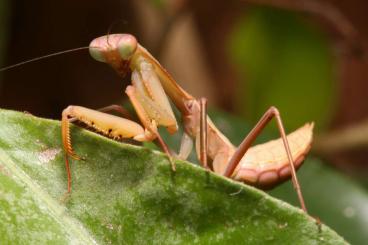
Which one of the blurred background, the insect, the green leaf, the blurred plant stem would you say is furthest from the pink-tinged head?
the blurred plant stem

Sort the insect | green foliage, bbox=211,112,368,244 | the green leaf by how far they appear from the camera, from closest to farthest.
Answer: the green leaf → the insect → green foliage, bbox=211,112,368,244

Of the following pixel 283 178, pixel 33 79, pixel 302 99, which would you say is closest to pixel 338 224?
pixel 283 178

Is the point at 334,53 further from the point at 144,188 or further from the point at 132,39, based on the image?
the point at 144,188

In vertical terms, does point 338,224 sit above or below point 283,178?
below

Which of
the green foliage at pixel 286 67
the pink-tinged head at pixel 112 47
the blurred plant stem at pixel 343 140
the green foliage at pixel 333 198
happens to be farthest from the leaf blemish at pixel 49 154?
the blurred plant stem at pixel 343 140

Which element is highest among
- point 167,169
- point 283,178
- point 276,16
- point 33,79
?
point 276,16

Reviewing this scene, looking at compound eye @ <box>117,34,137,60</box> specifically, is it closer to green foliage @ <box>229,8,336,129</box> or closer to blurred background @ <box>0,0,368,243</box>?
blurred background @ <box>0,0,368,243</box>

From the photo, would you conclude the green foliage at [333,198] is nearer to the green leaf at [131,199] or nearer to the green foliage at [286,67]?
the green foliage at [286,67]
